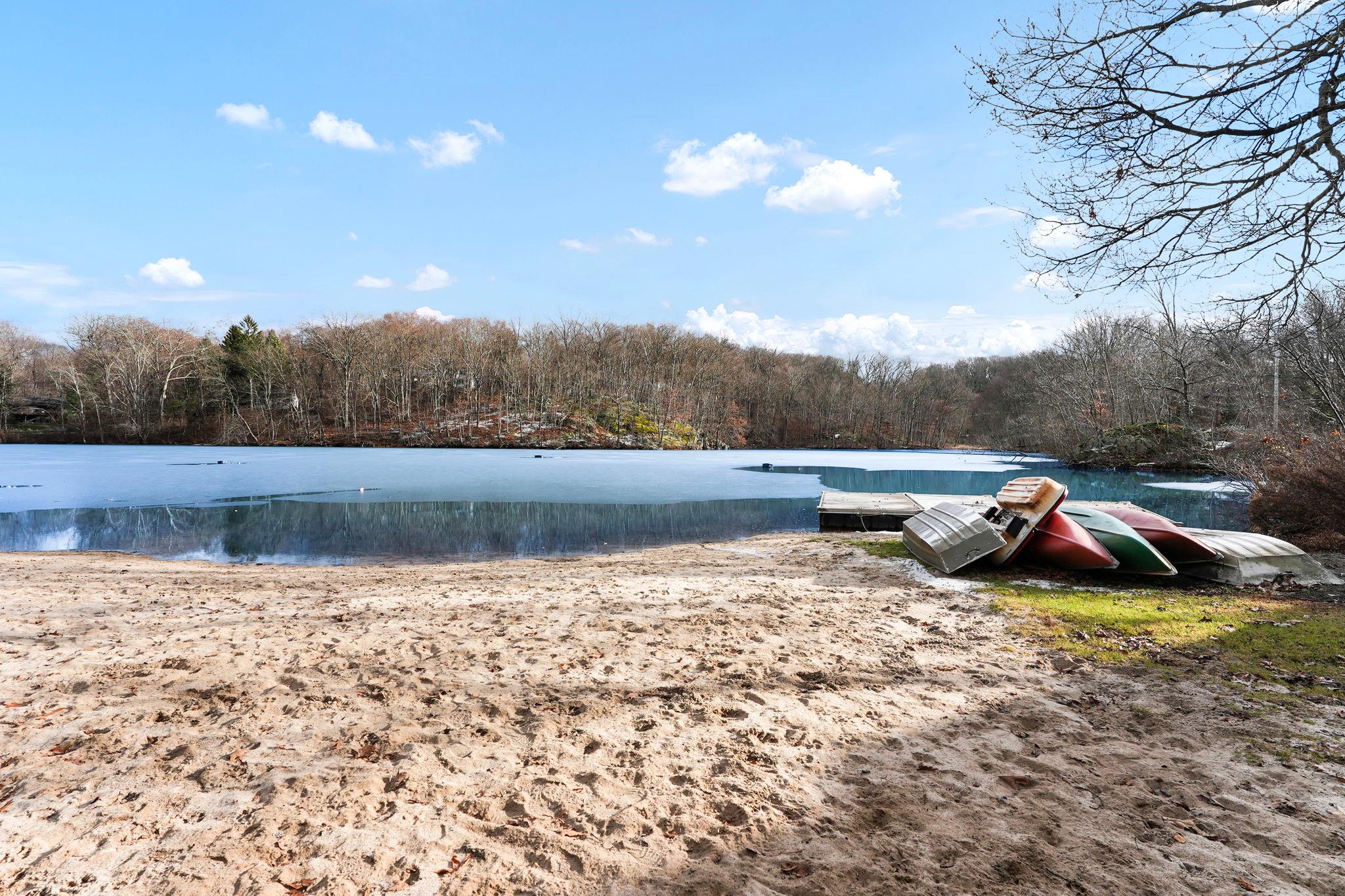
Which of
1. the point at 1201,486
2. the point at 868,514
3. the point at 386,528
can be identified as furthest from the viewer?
the point at 1201,486

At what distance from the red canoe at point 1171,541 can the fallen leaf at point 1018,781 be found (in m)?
6.56

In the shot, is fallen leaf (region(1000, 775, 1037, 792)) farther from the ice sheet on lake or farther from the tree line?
the tree line

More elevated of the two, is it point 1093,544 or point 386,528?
point 1093,544

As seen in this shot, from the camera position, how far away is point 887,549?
420 inches

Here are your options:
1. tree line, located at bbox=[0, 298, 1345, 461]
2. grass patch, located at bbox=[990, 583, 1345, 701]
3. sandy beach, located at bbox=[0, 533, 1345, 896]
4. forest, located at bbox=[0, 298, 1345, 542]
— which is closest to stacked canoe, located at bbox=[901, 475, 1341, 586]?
grass patch, located at bbox=[990, 583, 1345, 701]

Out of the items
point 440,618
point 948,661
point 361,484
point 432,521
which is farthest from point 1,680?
point 361,484

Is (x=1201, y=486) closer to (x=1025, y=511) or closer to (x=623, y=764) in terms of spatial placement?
(x=1025, y=511)

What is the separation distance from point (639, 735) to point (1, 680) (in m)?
4.49

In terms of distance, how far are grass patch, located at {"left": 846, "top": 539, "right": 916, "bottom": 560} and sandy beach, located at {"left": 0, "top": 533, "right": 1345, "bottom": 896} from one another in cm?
396

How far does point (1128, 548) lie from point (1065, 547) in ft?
2.24

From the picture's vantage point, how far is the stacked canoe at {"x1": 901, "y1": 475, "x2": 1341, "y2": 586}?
7789 millimetres

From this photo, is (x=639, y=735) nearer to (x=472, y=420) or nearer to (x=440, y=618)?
(x=440, y=618)

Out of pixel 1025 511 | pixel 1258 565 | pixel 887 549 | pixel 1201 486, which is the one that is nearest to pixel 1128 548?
pixel 1025 511

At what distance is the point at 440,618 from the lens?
244 inches
